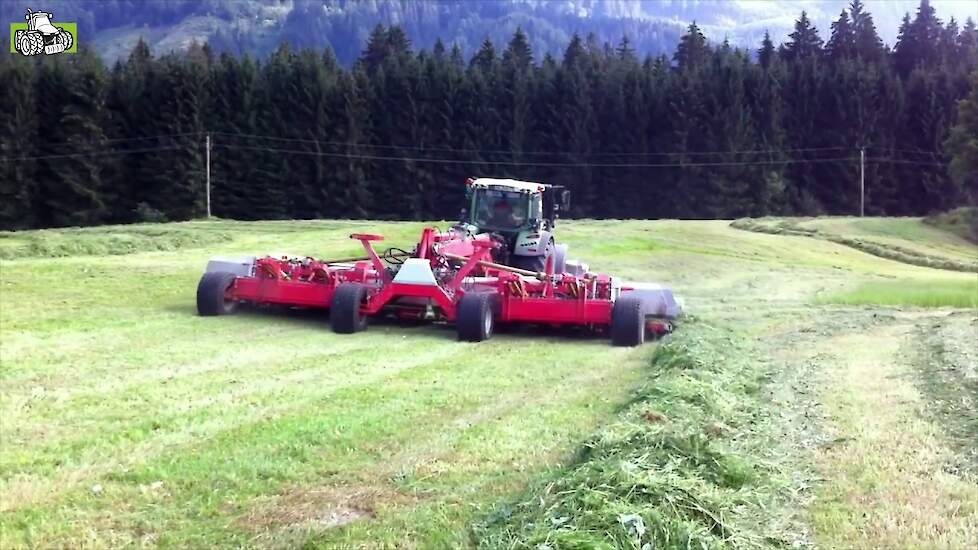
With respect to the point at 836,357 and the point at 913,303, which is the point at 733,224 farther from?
the point at 836,357

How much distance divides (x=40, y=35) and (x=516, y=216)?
86.3 ft

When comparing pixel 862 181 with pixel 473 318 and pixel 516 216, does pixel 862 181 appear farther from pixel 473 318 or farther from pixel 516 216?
pixel 473 318

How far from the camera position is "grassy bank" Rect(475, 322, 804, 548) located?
461 cm

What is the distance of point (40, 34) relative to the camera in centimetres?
3559

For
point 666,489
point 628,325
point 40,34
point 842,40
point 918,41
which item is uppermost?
point 842,40

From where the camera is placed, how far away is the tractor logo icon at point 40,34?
3038 centimetres

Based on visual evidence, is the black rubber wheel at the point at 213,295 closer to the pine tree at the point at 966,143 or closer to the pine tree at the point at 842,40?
the pine tree at the point at 966,143

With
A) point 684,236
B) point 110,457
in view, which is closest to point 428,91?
point 684,236

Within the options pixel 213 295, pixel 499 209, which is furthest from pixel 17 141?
pixel 213 295

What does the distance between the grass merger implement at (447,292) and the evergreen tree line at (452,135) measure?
40.0 meters

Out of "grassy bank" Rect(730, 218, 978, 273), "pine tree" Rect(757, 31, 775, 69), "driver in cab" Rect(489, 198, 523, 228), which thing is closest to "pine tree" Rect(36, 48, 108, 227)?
"grassy bank" Rect(730, 218, 978, 273)

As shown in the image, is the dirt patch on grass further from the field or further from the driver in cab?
the driver in cab

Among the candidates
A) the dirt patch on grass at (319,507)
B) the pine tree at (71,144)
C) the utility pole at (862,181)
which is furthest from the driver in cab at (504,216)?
the utility pole at (862,181)

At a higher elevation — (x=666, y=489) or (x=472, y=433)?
(x=666, y=489)
